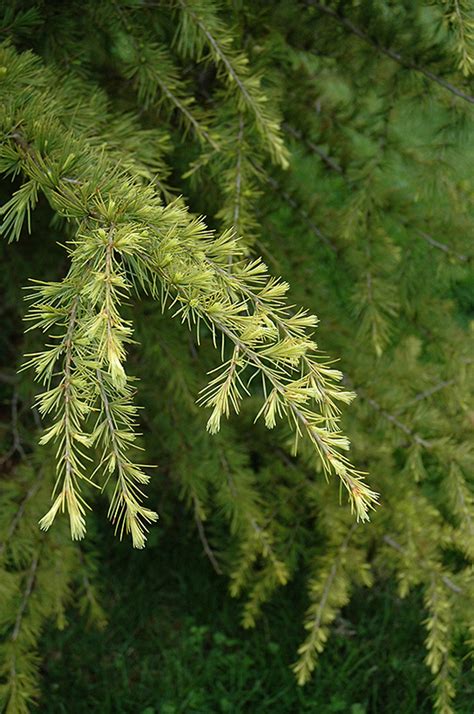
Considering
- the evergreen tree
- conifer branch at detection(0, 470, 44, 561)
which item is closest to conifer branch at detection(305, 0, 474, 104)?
the evergreen tree

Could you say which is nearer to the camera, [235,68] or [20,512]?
[235,68]

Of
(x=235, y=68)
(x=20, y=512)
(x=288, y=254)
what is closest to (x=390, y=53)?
(x=235, y=68)

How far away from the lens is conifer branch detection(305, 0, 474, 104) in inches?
58.8

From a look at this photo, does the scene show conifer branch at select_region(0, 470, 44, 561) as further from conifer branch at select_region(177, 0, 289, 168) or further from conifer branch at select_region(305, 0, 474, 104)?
conifer branch at select_region(305, 0, 474, 104)

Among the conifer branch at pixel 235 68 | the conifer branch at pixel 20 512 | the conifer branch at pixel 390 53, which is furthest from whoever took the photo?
the conifer branch at pixel 20 512

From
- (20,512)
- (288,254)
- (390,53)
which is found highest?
(390,53)

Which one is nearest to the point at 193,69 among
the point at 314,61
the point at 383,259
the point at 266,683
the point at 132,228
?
the point at 314,61

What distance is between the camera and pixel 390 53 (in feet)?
5.03

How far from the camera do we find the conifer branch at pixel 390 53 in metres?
1.49

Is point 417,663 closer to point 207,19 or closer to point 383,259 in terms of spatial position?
point 383,259

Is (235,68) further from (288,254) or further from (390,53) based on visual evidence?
(288,254)

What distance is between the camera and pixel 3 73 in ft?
3.82

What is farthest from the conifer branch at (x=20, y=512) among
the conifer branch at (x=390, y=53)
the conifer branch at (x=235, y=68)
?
the conifer branch at (x=390, y=53)

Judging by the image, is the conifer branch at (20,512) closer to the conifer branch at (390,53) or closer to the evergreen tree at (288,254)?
the evergreen tree at (288,254)
